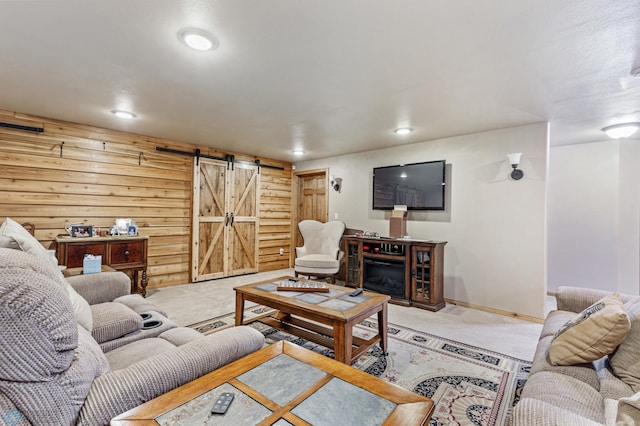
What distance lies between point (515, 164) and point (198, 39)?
140 inches

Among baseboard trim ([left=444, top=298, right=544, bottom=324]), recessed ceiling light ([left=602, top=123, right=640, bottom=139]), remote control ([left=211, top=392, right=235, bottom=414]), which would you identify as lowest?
baseboard trim ([left=444, top=298, right=544, bottom=324])

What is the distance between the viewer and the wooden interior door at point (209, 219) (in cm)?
513

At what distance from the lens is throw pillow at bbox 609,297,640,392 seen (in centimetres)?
138

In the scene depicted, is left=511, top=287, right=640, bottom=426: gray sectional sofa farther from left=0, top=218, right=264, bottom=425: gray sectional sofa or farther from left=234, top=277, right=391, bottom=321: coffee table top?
left=0, top=218, right=264, bottom=425: gray sectional sofa

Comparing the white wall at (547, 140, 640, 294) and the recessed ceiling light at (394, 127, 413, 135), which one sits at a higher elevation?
the recessed ceiling light at (394, 127, 413, 135)

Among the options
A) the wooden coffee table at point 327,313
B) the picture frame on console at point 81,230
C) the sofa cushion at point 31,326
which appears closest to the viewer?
the sofa cushion at point 31,326

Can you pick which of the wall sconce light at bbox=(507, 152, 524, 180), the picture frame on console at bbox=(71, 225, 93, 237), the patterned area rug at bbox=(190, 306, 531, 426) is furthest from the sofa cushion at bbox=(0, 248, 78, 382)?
the wall sconce light at bbox=(507, 152, 524, 180)

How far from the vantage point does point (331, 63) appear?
7.45 ft

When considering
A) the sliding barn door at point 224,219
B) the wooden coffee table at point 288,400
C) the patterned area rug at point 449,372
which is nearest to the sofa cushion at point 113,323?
the wooden coffee table at point 288,400

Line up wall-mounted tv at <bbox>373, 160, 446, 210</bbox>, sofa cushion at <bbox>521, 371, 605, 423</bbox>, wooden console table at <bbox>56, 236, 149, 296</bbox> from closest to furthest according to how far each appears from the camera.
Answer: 1. sofa cushion at <bbox>521, 371, 605, 423</bbox>
2. wooden console table at <bbox>56, 236, 149, 296</bbox>
3. wall-mounted tv at <bbox>373, 160, 446, 210</bbox>

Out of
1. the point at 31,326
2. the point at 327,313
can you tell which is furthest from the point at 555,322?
the point at 31,326

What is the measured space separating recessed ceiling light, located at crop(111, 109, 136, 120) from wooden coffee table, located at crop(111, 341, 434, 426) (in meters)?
3.39

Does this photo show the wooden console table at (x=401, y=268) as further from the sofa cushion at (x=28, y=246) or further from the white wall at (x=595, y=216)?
the sofa cushion at (x=28, y=246)

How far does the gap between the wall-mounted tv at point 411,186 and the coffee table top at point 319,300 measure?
224cm
